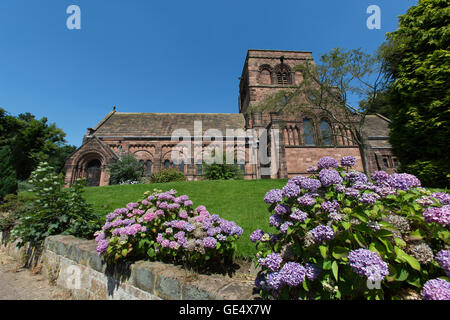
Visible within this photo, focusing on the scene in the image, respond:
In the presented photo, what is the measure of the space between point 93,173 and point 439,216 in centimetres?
2481

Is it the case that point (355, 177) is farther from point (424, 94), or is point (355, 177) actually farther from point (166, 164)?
point (166, 164)

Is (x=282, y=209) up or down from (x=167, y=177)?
down

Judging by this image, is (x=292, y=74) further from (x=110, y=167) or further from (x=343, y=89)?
(x=110, y=167)

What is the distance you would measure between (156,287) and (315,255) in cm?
196

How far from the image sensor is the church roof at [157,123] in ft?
80.0

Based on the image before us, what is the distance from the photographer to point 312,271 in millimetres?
1495

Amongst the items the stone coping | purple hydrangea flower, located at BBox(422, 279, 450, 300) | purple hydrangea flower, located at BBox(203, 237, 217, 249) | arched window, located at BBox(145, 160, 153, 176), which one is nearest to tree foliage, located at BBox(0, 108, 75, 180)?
arched window, located at BBox(145, 160, 153, 176)

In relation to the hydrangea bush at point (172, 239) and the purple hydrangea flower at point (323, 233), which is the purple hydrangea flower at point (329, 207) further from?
the hydrangea bush at point (172, 239)

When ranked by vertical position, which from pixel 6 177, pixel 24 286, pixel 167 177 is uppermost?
pixel 167 177

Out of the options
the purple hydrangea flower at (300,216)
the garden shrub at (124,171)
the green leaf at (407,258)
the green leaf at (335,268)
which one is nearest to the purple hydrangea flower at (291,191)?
the purple hydrangea flower at (300,216)

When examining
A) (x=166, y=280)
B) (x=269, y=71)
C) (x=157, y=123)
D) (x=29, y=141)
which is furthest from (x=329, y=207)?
(x=29, y=141)

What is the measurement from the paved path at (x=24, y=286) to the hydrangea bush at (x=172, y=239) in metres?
1.92

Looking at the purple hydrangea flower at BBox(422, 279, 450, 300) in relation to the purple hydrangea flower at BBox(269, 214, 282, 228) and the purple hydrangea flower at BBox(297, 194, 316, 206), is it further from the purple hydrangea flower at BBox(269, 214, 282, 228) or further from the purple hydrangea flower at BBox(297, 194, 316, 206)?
the purple hydrangea flower at BBox(269, 214, 282, 228)
